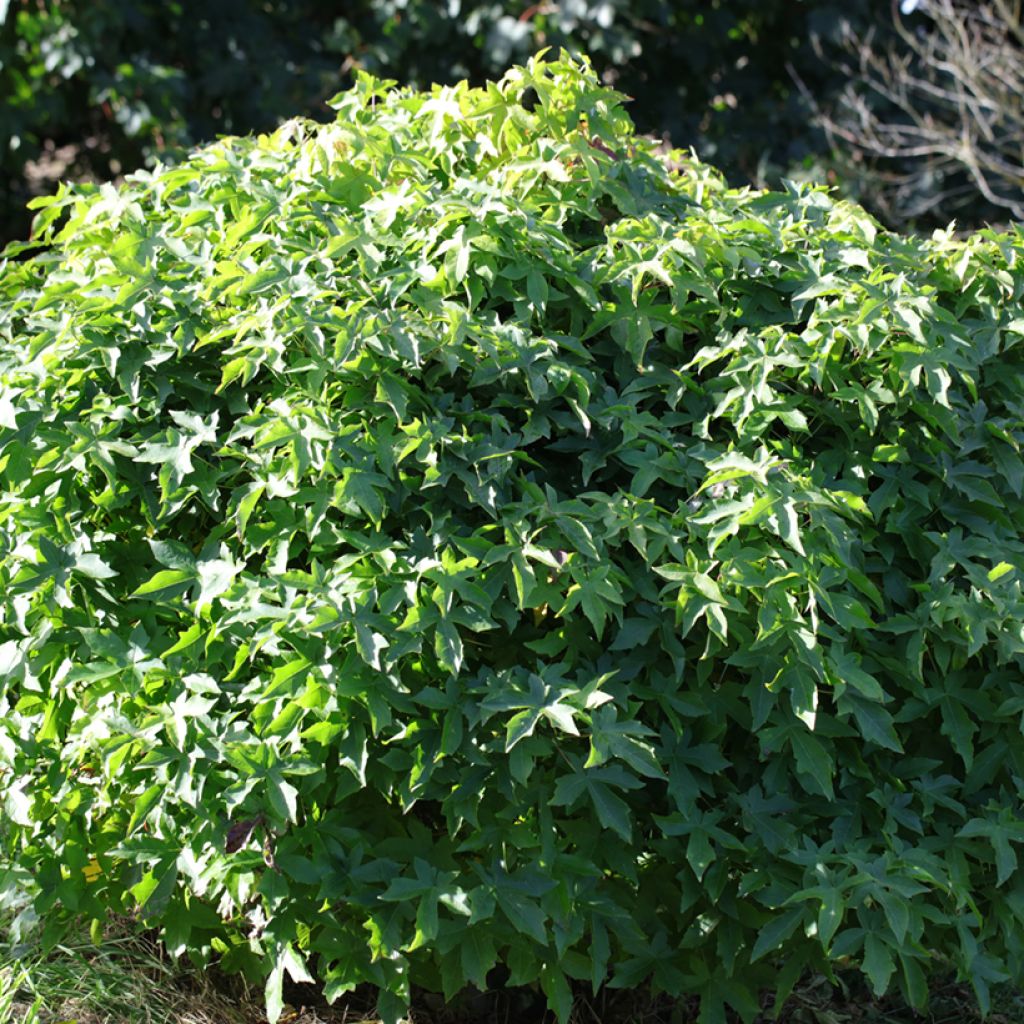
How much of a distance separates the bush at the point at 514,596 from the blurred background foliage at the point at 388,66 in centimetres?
500

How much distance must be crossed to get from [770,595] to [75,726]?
3.88 feet

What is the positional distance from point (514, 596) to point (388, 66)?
6147 mm

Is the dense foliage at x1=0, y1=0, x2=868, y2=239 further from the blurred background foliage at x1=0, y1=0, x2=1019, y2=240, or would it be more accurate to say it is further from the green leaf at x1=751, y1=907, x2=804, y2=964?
the green leaf at x1=751, y1=907, x2=804, y2=964

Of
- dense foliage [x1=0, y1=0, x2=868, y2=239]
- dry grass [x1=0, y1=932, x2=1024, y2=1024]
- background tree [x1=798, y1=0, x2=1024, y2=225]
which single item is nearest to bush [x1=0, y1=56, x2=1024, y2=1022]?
dry grass [x1=0, y1=932, x2=1024, y2=1024]

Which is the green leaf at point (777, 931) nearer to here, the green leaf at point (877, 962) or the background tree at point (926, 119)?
the green leaf at point (877, 962)

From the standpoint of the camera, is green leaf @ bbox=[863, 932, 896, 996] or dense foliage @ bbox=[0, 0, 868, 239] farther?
dense foliage @ bbox=[0, 0, 868, 239]

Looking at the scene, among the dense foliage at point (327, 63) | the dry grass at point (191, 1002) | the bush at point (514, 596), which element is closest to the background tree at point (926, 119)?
the dense foliage at point (327, 63)

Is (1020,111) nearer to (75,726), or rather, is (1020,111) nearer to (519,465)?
(519,465)

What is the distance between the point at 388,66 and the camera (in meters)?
7.75

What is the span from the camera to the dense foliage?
23.2ft

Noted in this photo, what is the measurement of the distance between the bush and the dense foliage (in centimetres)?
498

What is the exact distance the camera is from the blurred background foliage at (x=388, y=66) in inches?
279

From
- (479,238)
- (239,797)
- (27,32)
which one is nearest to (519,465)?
(479,238)

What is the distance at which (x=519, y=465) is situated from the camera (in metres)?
2.50
